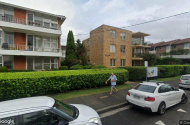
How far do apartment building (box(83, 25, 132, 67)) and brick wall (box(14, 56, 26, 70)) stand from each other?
12402mm

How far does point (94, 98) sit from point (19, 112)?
4590mm

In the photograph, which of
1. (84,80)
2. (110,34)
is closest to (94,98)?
(84,80)

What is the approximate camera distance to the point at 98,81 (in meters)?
8.48

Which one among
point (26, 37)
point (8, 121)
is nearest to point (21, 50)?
point (26, 37)

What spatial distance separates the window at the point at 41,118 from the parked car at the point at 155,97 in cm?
386

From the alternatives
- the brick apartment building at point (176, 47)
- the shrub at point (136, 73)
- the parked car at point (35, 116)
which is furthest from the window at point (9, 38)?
the brick apartment building at point (176, 47)

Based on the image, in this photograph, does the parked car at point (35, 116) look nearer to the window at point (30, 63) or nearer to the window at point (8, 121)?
the window at point (8, 121)

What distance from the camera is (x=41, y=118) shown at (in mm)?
2203

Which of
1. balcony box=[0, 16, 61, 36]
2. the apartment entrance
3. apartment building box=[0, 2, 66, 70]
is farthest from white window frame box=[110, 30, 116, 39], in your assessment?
the apartment entrance

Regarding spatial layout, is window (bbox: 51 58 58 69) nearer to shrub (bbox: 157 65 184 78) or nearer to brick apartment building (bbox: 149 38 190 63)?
shrub (bbox: 157 65 184 78)

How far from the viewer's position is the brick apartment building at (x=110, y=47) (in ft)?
62.7

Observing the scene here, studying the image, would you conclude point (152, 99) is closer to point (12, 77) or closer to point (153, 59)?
point (12, 77)

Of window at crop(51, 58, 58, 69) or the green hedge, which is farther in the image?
window at crop(51, 58, 58, 69)

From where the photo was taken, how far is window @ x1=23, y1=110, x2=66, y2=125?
2.08 m
